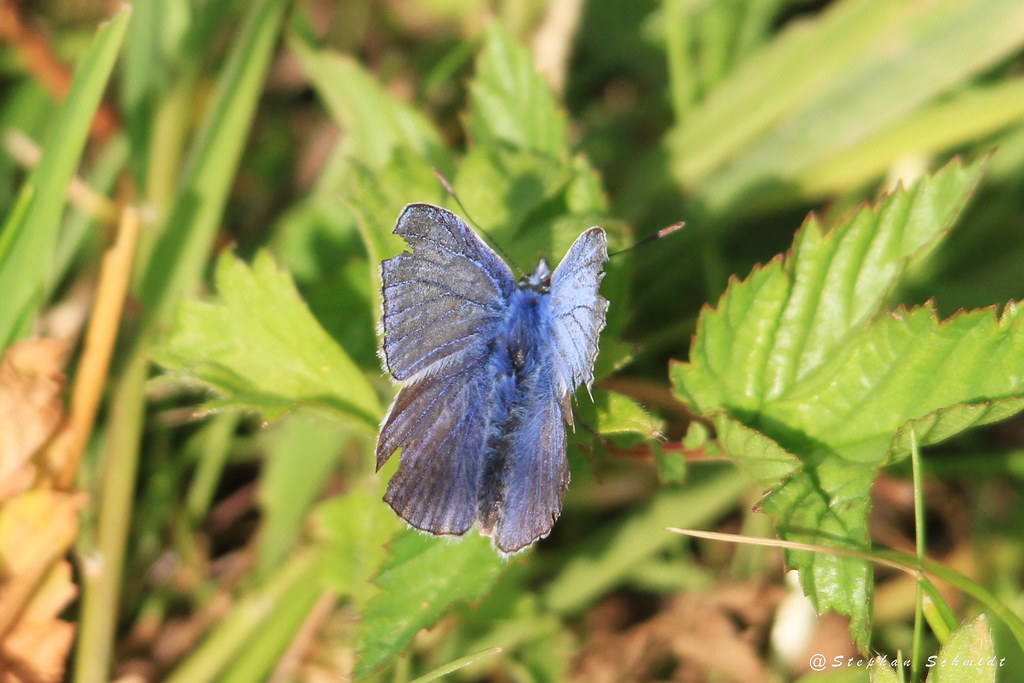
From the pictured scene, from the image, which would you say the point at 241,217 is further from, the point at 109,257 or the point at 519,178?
the point at 519,178

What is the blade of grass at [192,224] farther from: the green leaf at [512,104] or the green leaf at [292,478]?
the green leaf at [512,104]

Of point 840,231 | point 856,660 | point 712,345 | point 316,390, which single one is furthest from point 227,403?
point 856,660

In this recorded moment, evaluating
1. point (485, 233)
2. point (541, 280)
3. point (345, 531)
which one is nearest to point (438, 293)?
point (541, 280)

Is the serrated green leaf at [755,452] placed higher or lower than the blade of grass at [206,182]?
lower

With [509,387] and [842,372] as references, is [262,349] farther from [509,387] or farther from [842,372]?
[842,372]

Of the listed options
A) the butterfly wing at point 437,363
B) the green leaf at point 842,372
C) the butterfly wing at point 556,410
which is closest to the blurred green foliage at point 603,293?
the green leaf at point 842,372

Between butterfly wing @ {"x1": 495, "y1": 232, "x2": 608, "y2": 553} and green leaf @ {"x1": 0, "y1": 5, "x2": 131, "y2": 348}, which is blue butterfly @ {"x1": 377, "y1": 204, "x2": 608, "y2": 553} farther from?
green leaf @ {"x1": 0, "y1": 5, "x2": 131, "y2": 348}

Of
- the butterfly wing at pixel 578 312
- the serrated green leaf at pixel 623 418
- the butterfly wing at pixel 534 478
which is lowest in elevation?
the butterfly wing at pixel 534 478
